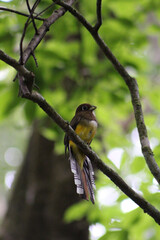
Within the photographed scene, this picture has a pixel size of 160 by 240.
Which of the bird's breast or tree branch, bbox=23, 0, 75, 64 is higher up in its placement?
the bird's breast

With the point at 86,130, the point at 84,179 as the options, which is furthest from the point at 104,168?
the point at 86,130

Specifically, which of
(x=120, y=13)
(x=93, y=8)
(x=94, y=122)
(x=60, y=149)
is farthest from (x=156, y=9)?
(x=60, y=149)

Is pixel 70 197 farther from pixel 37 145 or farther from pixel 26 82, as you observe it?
pixel 26 82

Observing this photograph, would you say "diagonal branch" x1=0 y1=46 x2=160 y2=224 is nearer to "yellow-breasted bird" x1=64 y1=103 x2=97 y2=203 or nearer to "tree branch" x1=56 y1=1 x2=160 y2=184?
"tree branch" x1=56 y1=1 x2=160 y2=184

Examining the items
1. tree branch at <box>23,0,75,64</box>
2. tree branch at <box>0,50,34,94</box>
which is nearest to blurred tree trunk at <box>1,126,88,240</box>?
tree branch at <box>23,0,75,64</box>

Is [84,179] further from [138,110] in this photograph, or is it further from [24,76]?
[24,76]

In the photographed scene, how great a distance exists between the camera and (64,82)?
5.21m

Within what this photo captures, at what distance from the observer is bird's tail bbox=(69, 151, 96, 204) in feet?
7.82

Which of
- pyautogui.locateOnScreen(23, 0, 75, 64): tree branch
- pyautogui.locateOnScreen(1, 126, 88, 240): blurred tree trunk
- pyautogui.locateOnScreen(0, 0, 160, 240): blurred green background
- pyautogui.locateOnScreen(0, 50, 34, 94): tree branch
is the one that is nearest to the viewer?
pyautogui.locateOnScreen(0, 50, 34, 94): tree branch

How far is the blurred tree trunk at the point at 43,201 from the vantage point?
15.3 ft

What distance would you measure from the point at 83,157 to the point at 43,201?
2217 millimetres

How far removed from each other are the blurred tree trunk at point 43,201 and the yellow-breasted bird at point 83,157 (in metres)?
1.80

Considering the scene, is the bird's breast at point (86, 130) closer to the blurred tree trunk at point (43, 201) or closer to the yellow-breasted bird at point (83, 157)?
the yellow-breasted bird at point (83, 157)

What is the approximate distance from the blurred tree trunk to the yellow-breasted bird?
5.92 feet
